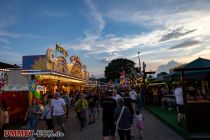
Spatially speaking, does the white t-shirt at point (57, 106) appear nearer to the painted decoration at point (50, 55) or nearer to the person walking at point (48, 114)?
the person walking at point (48, 114)

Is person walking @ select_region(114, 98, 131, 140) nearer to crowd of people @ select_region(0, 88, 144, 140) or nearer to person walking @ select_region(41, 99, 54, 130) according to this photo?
crowd of people @ select_region(0, 88, 144, 140)

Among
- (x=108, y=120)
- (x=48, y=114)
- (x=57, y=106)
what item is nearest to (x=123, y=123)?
(x=108, y=120)

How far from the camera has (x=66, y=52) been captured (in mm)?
25812

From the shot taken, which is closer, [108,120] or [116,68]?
[108,120]

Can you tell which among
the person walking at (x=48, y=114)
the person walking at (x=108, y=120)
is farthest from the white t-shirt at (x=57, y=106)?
the person walking at (x=108, y=120)

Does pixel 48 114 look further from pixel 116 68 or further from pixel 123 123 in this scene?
pixel 116 68

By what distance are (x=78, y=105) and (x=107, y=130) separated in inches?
176

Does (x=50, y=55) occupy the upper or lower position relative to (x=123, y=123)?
upper

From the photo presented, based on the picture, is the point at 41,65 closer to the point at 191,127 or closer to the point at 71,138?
the point at 71,138

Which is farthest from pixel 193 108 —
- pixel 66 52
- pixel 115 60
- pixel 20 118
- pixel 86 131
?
pixel 115 60

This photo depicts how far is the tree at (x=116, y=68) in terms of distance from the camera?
8325 cm

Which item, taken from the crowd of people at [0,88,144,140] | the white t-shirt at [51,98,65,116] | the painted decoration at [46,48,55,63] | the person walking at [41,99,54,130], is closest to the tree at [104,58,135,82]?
the painted decoration at [46,48,55,63]

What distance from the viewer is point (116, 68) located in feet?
275

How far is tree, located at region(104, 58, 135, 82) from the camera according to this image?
83250mm
